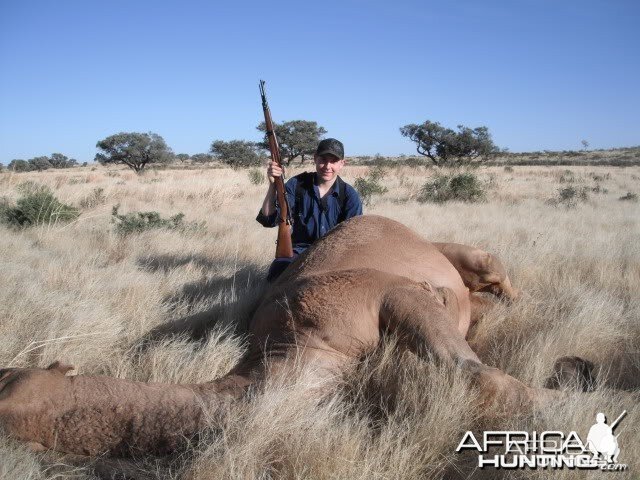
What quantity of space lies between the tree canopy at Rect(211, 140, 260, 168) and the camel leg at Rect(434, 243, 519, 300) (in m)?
41.0

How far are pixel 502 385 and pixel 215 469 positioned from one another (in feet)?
4.01

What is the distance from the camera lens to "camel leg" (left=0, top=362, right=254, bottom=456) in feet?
5.63

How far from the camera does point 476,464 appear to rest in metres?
2.15

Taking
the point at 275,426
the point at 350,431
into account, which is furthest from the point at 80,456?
the point at 350,431

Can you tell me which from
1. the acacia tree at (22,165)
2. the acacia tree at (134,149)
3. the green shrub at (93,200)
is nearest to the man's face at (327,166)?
the green shrub at (93,200)

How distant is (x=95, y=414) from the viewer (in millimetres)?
1774

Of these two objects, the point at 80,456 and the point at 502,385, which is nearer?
the point at 80,456

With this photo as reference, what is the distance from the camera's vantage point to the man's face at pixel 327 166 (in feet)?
16.5

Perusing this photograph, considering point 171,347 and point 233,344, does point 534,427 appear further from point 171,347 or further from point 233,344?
point 171,347

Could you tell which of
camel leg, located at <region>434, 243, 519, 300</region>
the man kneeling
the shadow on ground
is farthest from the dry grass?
the man kneeling

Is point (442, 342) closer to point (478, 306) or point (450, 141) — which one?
point (478, 306)

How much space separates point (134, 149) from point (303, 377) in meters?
47.9

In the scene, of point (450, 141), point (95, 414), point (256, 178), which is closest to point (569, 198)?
point (256, 178)

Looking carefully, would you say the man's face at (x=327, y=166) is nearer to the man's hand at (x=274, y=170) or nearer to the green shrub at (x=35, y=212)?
the man's hand at (x=274, y=170)
